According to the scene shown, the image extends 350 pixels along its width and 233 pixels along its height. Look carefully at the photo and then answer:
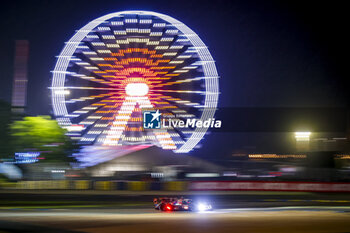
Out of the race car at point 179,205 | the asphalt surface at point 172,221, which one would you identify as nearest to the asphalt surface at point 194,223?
the asphalt surface at point 172,221

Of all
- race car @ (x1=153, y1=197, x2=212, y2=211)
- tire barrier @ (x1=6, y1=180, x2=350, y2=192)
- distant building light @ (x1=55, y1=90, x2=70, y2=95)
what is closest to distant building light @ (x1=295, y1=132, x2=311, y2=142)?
tire barrier @ (x1=6, y1=180, x2=350, y2=192)

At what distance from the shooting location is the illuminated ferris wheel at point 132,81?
31781 millimetres

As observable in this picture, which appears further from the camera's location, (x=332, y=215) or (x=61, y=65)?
(x=61, y=65)

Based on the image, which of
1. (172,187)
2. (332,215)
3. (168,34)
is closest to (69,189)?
(172,187)

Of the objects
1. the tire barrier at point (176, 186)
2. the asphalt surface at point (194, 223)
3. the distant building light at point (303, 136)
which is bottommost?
the asphalt surface at point (194, 223)

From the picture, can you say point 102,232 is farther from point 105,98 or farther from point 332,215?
point 105,98

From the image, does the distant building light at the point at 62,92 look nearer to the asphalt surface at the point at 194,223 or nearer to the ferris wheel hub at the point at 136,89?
the ferris wheel hub at the point at 136,89

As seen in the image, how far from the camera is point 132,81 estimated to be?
105ft

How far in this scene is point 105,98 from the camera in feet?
105

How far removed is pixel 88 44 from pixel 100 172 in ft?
57.1

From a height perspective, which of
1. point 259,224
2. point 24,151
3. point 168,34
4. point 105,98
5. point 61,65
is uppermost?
point 168,34

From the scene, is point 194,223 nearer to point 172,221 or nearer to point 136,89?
point 172,221

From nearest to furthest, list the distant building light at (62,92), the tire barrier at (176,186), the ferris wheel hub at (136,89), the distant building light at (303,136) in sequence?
1. the ferris wheel hub at (136,89)
2. the distant building light at (62,92)
3. the tire barrier at (176,186)
4. the distant building light at (303,136)

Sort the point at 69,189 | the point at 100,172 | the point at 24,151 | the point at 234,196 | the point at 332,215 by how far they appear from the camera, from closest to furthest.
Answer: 1. the point at 332,215
2. the point at 234,196
3. the point at 69,189
4. the point at 24,151
5. the point at 100,172
